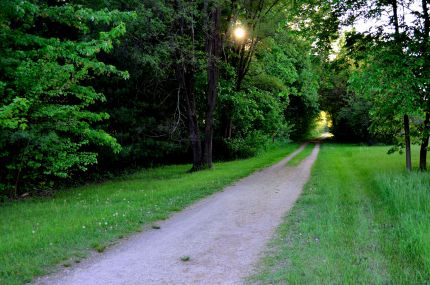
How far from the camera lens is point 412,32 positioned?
580 inches

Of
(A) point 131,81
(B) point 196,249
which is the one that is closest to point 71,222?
(B) point 196,249

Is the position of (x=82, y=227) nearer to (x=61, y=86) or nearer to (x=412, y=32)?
(x=61, y=86)

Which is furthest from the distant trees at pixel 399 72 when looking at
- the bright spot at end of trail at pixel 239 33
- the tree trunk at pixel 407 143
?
the bright spot at end of trail at pixel 239 33

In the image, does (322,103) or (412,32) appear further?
(322,103)

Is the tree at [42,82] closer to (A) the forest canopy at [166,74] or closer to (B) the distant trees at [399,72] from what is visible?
(A) the forest canopy at [166,74]

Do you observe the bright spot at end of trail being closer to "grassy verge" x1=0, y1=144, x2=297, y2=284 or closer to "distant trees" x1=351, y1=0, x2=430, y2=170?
"distant trees" x1=351, y1=0, x2=430, y2=170

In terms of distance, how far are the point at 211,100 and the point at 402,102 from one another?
10.7 metres

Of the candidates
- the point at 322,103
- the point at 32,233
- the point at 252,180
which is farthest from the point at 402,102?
the point at 322,103

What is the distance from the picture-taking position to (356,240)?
6738 mm

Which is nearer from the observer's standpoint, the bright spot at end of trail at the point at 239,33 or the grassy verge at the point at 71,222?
the grassy verge at the point at 71,222

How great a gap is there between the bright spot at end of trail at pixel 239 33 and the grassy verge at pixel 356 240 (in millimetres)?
16749

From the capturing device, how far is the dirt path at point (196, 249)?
5.58m

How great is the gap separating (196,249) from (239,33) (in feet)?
70.5

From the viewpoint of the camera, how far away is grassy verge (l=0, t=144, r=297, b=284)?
21.0ft
